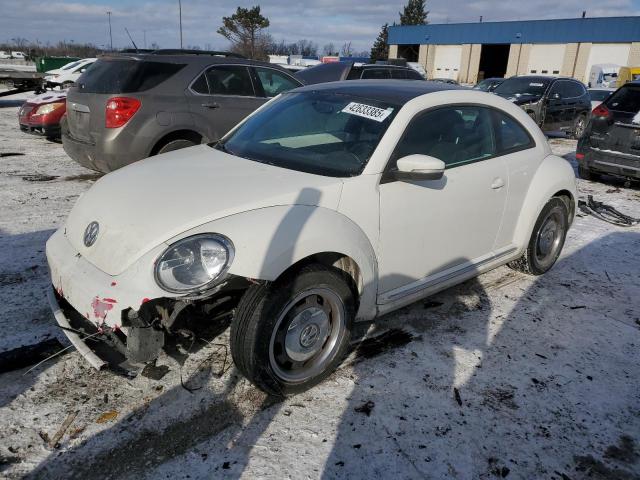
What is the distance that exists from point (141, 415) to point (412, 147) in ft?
7.43

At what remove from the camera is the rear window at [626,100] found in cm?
783

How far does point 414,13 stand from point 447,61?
2457 centimetres

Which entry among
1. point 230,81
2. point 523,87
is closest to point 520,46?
point 523,87

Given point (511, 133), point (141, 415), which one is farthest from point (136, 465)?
point (511, 133)

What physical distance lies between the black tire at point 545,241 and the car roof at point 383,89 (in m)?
1.51

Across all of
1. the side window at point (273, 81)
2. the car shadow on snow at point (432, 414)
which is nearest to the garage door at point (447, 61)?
the side window at point (273, 81)

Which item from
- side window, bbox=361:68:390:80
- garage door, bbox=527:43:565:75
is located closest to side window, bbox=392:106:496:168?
side window, bbox=361:68:390:80

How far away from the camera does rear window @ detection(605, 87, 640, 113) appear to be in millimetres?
7828

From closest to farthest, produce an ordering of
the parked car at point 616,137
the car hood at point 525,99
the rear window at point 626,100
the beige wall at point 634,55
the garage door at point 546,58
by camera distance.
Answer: the parked car at point 616,137, the rear window at point 626,100, the car hood at point 525,99, the beige wall at point 634,55, the garage door at point 546,58

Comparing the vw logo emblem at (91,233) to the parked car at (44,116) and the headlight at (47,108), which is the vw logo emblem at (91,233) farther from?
the headlight at (47,108)

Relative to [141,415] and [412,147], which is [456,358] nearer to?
[412,147]

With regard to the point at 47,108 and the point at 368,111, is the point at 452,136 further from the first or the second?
the point at 47,108

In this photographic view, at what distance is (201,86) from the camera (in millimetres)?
6699

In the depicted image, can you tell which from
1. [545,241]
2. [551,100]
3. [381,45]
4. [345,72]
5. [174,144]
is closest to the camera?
[545,241]
